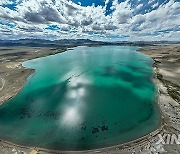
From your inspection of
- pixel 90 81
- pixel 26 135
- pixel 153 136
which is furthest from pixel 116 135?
pixel 90 81

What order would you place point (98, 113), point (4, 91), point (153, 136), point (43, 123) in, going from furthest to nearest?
point (4, 91), point (98, 113), point (43, 123), point (153, 136)

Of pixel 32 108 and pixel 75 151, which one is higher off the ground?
pixel 75 151

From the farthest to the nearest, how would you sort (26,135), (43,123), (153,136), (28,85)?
(28,85) → (43,123) → (26,135) → (153,136)

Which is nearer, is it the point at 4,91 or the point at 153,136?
the point at 153,136

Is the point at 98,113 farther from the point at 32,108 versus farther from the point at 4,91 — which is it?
the point at 4,91

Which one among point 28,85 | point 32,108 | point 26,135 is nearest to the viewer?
point 26,135

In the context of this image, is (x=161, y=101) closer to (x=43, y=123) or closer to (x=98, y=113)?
(x=98, y=113)

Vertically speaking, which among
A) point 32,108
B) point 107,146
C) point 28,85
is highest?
point 107,146

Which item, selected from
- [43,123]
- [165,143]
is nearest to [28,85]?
[43,123]

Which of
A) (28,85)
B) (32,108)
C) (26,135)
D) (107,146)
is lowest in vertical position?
(28,85)

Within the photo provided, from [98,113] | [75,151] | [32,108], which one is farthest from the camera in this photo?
[32,108]
